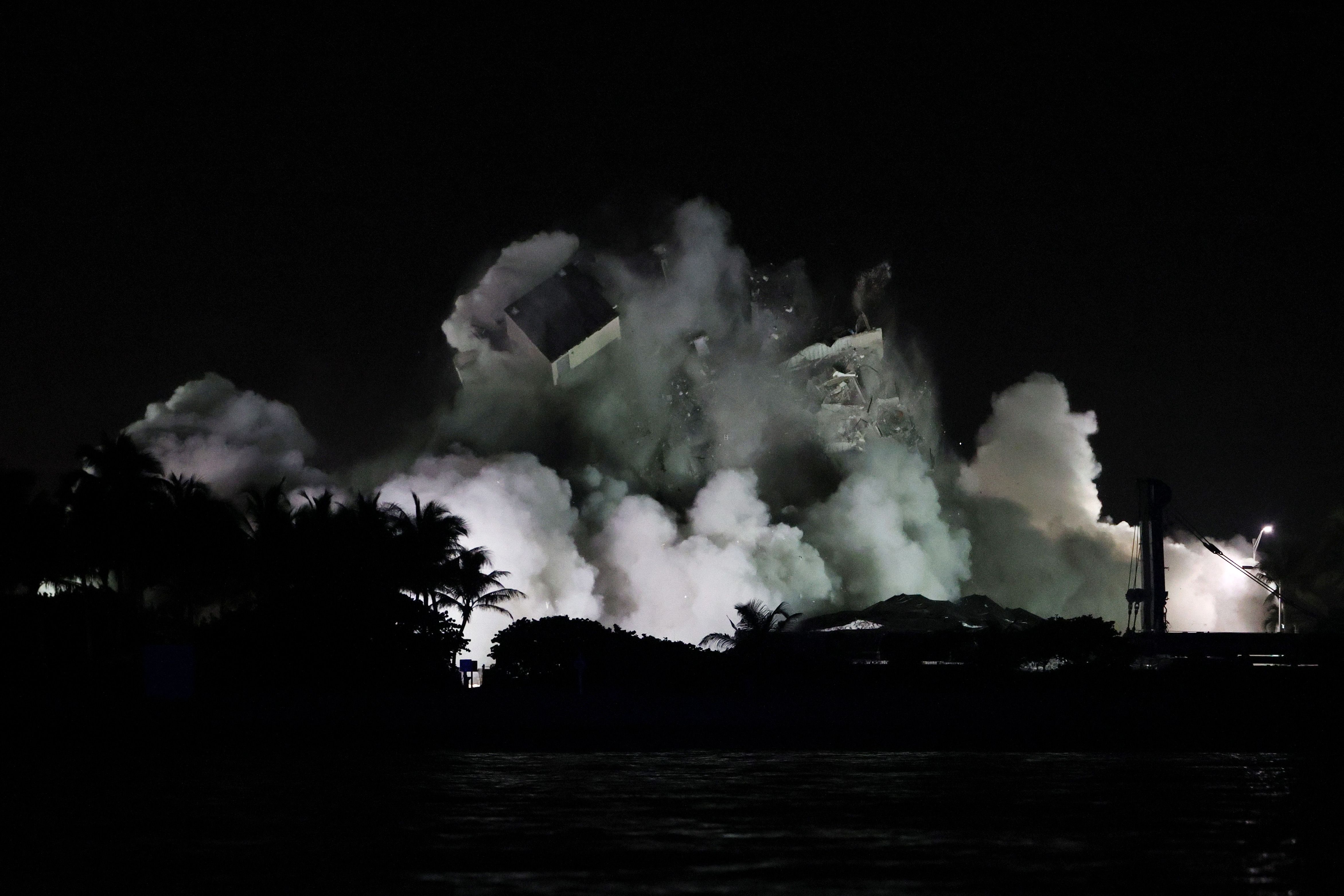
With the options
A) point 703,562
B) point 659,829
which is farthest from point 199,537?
point 659,829

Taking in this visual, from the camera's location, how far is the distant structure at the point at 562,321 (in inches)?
3841

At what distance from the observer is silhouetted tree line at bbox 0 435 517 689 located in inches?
2030

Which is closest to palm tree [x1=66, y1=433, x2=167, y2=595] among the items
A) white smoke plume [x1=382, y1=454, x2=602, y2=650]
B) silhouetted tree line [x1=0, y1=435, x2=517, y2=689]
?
silhouetted tree line [x1=0, y1=435, x2=517, y2=689]

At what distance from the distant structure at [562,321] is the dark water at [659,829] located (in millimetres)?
71136

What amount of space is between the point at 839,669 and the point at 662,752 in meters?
17.9

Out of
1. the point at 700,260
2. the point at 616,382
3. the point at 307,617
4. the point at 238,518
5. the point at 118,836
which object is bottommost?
the point at 118,836

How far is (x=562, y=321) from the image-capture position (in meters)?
98.5

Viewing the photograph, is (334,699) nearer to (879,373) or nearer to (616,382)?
(616,382)

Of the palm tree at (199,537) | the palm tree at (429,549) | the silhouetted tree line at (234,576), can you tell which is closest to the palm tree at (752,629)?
the silhouetted tree line at (234,576)

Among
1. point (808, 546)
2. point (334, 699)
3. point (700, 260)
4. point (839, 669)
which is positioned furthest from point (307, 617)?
point (700, 260)

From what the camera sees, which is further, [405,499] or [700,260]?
[700,260]

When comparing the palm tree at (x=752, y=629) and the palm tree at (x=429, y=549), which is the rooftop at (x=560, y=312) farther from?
the palm tree at (x=752, y=629)

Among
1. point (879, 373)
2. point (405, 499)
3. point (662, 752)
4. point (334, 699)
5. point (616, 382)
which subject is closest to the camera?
point (662, 752)

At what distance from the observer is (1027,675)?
153 feet
